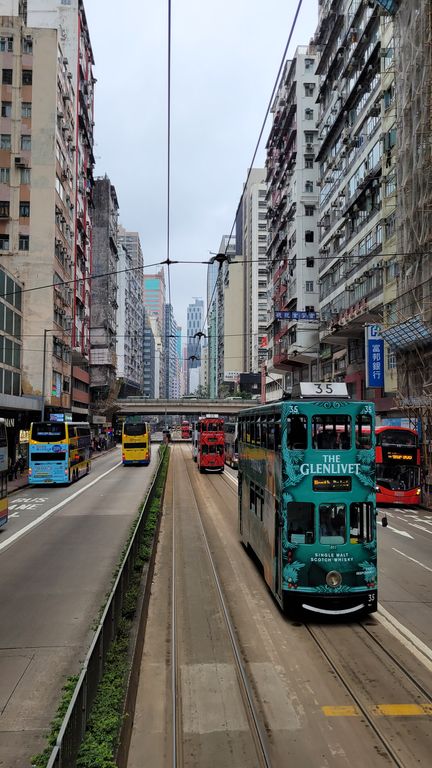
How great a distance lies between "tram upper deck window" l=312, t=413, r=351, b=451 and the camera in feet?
33.6

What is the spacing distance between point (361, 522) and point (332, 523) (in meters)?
0.51

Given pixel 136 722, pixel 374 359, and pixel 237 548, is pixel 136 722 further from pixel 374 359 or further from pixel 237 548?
pixel 374 359

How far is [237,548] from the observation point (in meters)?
16.9

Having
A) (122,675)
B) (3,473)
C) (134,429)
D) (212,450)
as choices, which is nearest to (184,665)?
(122,675)

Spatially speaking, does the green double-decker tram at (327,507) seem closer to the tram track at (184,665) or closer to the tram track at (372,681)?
the tram track at (372,681)

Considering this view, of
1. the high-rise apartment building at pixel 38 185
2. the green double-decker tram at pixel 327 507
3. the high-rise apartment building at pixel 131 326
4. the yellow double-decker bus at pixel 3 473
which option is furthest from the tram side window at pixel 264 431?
the high-rise apartment building at pixel 131 326

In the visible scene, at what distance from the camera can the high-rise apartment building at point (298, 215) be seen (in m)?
53.9

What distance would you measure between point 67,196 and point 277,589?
51.9 metres

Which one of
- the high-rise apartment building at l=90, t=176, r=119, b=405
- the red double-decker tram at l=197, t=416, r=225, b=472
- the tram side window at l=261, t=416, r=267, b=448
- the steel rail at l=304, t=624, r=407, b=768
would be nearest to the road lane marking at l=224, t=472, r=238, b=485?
the red double-decker tram at l=197, t=416, r=225, b=472

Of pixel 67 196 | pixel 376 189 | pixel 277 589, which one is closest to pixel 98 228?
pixel 67 196

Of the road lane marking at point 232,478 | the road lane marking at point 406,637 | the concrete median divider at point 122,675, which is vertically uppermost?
the concrete median divider at point 122,675

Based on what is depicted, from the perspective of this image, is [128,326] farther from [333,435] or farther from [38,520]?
[333,435]

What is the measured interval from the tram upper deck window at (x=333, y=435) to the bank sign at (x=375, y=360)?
87.3ft

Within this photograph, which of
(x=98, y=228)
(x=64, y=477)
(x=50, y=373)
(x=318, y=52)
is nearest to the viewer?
(x=64, y=477)
